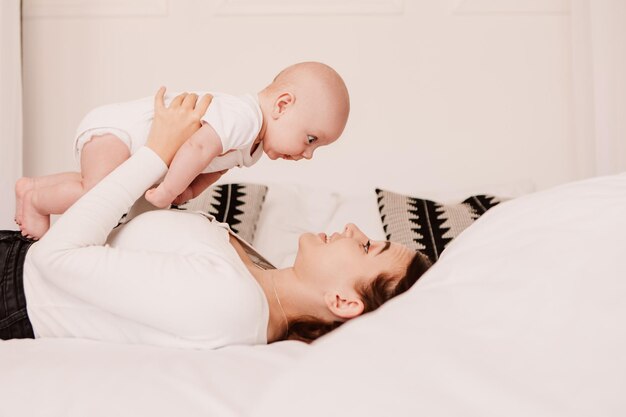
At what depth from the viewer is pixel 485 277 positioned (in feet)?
3.07

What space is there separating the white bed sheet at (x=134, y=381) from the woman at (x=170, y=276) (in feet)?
0.28

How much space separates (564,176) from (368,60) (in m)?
0.93

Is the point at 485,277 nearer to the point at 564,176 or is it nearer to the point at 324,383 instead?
the point at 324,383

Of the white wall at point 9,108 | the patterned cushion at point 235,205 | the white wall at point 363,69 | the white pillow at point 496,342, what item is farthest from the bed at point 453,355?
the white wall at point 363,69

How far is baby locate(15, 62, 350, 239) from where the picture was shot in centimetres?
145

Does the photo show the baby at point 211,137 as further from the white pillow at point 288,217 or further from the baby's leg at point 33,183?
the white pillow at point 288,217

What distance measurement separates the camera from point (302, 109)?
5.22 ft

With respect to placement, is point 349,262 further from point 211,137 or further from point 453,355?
point 453,355

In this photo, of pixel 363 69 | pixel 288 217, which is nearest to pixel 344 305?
pixel 288 217

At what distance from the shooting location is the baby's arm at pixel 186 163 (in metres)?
1.42

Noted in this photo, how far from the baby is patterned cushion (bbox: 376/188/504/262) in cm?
54

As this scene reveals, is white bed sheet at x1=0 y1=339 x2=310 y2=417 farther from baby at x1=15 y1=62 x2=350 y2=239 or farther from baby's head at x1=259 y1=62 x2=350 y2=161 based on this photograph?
baby's head at x1=259 y1=62 x2=350 y2=161

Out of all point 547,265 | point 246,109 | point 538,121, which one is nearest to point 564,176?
point 538,121

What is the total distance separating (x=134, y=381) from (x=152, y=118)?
755mm
